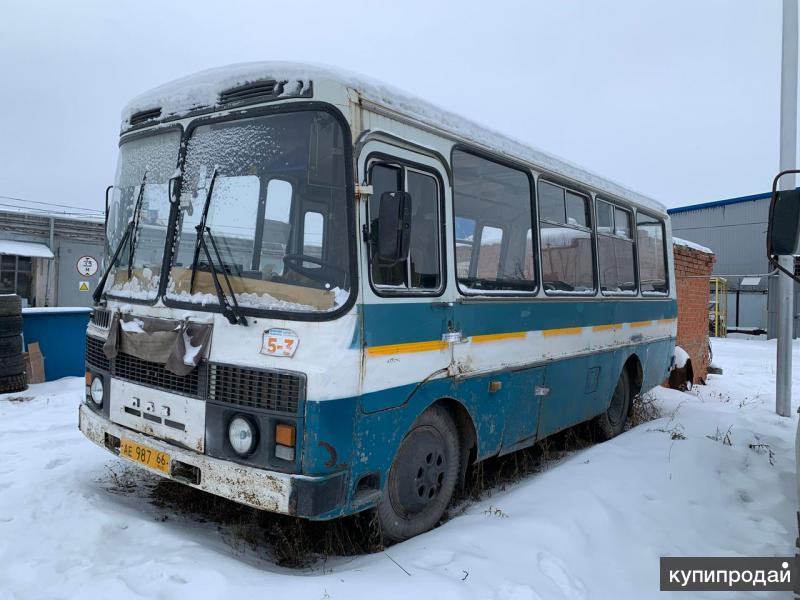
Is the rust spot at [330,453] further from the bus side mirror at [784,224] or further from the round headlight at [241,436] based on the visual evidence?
the bus side mirror at [784,224]

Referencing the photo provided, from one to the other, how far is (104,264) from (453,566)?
3.20 m

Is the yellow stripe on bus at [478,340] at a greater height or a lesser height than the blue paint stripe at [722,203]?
lesser

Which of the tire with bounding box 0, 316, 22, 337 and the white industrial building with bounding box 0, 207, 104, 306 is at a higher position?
the white industrial building with bounding box 0, 207, 104, 306

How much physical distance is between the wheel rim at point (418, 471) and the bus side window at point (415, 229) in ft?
3.34

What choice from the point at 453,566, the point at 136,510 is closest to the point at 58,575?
the point at 136,510

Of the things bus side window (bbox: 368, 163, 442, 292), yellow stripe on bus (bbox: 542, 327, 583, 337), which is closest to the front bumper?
bus side window (bbox: 368, 163, 442, 292)

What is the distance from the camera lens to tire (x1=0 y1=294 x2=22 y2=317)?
23.4 feet

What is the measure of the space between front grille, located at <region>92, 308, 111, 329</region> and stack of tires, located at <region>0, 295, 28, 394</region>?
381 cm

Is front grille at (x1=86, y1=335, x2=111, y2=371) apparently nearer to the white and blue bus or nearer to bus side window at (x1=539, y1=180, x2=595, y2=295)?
the white and blue bus

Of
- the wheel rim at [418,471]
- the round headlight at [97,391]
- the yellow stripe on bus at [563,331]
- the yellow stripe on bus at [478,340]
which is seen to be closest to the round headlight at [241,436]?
the yellow stripe on bus at [478,340]

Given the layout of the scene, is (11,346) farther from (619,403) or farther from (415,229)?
(619,403)

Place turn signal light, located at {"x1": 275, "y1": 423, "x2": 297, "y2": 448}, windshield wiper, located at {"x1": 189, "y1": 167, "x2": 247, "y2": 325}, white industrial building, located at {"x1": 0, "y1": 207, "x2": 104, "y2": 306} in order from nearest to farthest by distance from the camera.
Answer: turn signal light, located at {"x1": 275, "y1": 423, "x2": 297, "y2": 448}, windshield wiper, located at {"x1": 189, "y1": 167, "x2": 247, "y2": 325}, white industrial building, located at {"x1": 0, "y1": 207, "x2": 104, "y2": 306}

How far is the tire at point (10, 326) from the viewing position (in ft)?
23.3

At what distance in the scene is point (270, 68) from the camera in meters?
3.34
